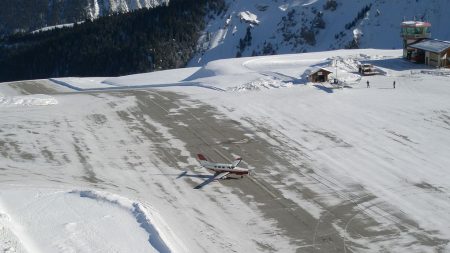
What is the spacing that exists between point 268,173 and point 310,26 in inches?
3777

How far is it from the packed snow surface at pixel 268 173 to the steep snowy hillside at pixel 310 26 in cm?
6138

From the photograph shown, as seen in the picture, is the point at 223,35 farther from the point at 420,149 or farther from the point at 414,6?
the point at 420,149

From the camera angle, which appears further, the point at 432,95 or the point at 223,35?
the point at 223,35

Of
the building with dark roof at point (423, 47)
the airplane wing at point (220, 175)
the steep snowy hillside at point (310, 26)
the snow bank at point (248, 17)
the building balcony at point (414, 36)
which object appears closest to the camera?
the airplane wing at point (220, 175)

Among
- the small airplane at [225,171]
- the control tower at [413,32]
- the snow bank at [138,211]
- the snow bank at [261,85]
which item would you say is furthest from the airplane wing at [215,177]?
the control tower at [413,32]

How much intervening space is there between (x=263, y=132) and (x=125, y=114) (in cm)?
1226

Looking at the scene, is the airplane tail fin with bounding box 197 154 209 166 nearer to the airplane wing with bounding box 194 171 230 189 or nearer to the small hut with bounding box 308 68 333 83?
the airplane wing with bounding box 194 171 230 189

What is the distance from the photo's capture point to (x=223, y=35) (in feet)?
451

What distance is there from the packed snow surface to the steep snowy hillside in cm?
6138

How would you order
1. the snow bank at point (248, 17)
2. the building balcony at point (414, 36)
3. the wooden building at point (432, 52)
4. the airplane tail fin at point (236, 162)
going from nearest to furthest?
the airplane tail fin at point (236, 162) < the wooden building at point (432, 52) < the building balcony at point (414, 36) < the snow bank at point (248, 17)

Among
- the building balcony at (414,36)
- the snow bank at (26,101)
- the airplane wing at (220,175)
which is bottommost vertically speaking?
the airplane wing at (220,175)

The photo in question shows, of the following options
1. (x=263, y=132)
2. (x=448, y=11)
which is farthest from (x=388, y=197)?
(x=448, y=11)

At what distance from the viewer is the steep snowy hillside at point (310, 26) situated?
118m

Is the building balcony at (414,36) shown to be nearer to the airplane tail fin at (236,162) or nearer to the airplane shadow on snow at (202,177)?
the airplane tail fin at (236,162)
